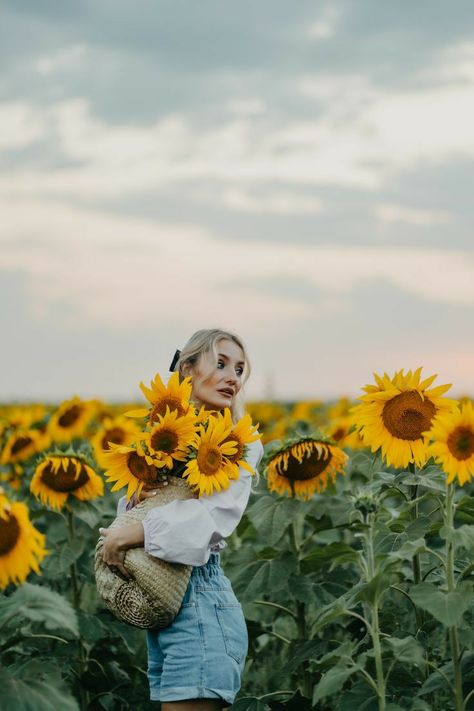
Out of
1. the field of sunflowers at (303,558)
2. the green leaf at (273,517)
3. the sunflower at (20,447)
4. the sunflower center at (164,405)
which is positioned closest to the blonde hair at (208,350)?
the field of sunflowers at (303,558)

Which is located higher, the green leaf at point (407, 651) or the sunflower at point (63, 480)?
the sunflower at point (63, 480)

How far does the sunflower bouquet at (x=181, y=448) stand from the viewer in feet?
13.2

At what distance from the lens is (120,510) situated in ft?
14.5

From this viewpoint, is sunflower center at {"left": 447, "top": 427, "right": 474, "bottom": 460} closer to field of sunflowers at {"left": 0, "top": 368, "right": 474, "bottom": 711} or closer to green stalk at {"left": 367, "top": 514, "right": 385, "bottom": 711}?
field of sunflowers at {"left": 0, "top": 368, "right": 474, "bottom": 711}

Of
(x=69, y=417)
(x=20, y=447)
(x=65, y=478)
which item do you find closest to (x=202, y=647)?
(x=65, y=478)

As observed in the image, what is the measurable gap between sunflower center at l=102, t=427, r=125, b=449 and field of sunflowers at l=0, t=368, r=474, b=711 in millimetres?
1218

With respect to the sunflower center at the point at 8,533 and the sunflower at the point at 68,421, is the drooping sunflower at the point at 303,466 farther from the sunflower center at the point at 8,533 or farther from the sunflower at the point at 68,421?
the sunflower at the point at 68,421

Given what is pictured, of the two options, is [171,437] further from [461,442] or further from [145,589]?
[461,442]

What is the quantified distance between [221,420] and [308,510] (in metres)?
1.57

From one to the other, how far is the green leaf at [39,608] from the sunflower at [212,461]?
892 mm

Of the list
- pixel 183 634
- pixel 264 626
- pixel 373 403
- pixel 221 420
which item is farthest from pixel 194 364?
pixel 264 626

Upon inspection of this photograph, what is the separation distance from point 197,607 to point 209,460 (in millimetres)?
551

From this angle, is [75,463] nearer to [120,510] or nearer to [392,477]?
[120,510]

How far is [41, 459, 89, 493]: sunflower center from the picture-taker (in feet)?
18.5
